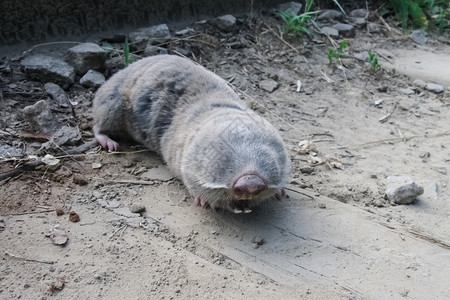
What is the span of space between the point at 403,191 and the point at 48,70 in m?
3.16

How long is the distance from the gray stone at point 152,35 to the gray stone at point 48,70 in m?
0.86

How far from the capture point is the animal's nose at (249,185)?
2.37m

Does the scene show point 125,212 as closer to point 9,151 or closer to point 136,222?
point 136,222

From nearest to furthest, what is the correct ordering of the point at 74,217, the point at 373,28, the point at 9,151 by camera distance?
the point at 74,217 → the point at 9,151 → the point at 373,28

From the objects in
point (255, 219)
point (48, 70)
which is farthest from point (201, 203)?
point (48, 70)

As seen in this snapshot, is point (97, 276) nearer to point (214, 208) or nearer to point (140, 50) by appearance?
point (214, 208)

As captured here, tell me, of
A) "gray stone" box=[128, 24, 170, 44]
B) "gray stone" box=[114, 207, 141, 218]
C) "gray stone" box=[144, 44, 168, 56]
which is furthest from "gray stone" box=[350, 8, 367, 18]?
"gray stone" box=[114, 207, 141, 218]

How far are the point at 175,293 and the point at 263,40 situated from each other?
372 centimetres

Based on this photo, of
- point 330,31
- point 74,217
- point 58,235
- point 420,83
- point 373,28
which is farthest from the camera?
point 373,28

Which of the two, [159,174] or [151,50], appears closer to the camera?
[159,174]

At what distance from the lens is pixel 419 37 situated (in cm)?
595

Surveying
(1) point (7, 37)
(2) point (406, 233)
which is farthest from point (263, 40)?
(2) point (406, 233)

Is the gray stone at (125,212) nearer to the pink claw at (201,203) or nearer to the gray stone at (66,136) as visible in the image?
the pink claw at (201,203)

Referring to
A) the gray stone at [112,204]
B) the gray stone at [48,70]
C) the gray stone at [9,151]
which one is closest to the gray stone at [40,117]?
the gray stone at [9,151]
